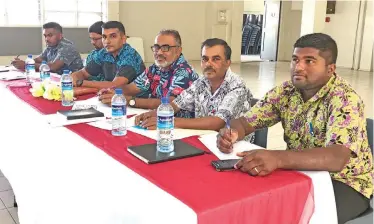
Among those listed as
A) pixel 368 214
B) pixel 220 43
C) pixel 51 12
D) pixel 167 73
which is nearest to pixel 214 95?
pixel 220 43

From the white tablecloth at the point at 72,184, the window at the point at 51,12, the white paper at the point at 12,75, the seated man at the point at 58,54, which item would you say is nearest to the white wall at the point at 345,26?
the window at the point at 51,12

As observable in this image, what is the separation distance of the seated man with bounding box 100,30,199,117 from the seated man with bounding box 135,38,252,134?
0.20m

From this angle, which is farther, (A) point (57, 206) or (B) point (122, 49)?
(B) point (122, 49)

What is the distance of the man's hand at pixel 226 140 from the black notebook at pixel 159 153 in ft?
0.32

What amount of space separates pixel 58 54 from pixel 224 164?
316 centimetres

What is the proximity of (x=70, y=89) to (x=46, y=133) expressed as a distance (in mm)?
618

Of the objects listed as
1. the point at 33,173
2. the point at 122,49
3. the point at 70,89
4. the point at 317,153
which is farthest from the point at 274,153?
the point at 122,49

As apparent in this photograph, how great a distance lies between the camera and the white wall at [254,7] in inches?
579

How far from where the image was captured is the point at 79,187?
141 centimetres

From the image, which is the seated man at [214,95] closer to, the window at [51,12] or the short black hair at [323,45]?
the short black hair at [323,45]

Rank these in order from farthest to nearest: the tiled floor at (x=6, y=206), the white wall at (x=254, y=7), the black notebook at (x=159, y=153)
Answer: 1. the white wall at (x=254, y=7)
2. the tiled floor at (x=6, y=206)
3. the black notebook at (x=159, y=153)

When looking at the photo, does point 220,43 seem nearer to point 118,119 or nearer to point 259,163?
point 118,119

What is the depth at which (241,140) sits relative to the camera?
1816 millimetres

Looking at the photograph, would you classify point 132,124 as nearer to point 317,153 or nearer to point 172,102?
point 172,102
